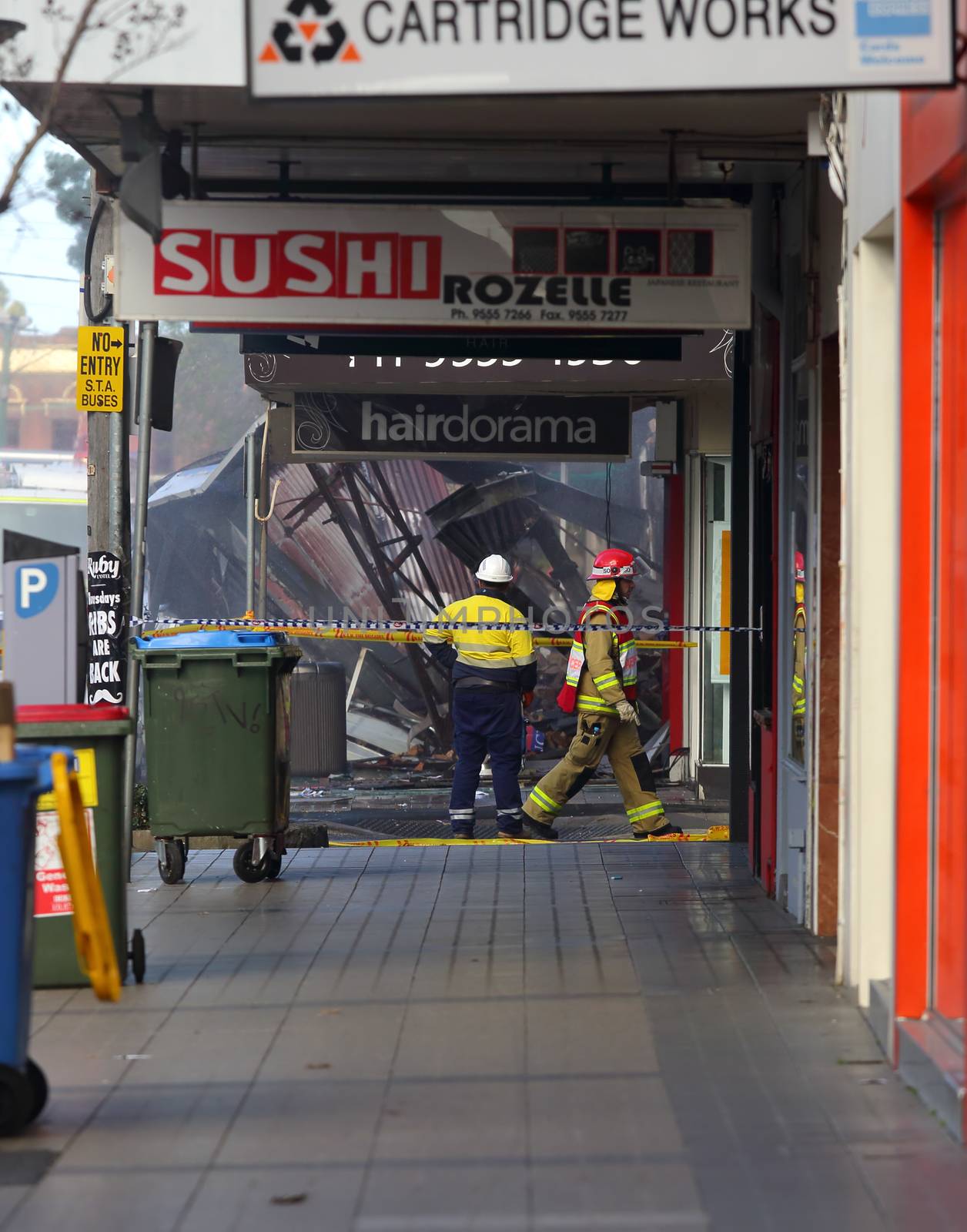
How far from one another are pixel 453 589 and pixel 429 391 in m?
5.07

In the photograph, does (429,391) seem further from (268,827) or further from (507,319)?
(507,319)

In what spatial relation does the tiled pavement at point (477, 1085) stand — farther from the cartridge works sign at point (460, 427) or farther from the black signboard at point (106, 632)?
the cartridge works sign at point (460, 427)

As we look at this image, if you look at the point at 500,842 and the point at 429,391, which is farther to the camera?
the point at 429,391

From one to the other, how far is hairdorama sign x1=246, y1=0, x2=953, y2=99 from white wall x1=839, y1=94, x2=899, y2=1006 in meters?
1.44

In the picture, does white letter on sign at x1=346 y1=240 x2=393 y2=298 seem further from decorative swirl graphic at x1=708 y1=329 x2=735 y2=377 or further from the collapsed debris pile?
the collapsed debris pile

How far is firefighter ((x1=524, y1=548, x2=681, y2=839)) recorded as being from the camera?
12453 millimetres

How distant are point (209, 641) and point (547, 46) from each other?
562 centimetres

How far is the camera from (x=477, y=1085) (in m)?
5.86

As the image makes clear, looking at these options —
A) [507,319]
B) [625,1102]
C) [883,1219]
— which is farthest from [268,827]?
[883,1219]

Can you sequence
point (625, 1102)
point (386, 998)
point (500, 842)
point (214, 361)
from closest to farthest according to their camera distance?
point (625, 1102) < point (386, 998) < point (500, 842) < point (214, 361)

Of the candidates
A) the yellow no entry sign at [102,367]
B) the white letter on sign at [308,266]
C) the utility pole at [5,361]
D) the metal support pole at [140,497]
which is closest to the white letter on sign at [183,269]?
the white letter on sign at [308,266]

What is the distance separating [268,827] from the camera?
10.3 meters

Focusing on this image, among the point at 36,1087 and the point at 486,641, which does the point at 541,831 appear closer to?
the point at 486,641

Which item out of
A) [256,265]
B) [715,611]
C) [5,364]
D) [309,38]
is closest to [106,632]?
[256,265]
